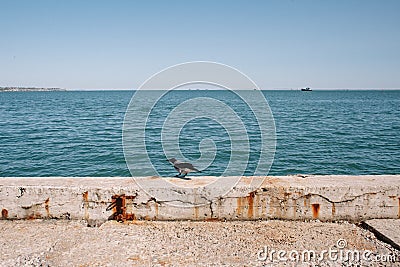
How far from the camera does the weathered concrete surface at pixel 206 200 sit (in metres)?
4.59

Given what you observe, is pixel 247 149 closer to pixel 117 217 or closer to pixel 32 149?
pixel 32 149

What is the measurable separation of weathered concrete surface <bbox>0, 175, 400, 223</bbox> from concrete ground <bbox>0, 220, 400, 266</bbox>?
13 centimetres

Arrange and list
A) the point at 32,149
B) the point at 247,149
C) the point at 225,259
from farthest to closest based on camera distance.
Answer: the point at 32,149, the point at 247,149, the point at 225,259

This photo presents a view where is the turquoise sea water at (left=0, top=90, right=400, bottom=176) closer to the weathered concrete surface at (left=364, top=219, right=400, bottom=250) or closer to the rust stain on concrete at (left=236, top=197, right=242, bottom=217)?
the rust stain on concrete at (left=236, top=197, right=242, bottom=217)

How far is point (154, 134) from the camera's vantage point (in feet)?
75.2

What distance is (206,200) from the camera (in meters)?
4.63

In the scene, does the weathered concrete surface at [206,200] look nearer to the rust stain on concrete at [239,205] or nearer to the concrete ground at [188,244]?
the rust stain on concrete at [239,205]

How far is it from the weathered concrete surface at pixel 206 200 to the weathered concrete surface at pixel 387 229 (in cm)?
16

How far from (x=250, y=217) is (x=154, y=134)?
61.3 ft

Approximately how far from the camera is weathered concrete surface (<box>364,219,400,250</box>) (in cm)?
395

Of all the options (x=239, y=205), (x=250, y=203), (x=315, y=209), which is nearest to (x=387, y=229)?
(x=315, y=209)

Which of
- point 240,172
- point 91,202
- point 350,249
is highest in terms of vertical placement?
point 91,202

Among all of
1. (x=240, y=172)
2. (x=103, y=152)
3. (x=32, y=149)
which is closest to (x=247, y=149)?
(x=240, y=172)
